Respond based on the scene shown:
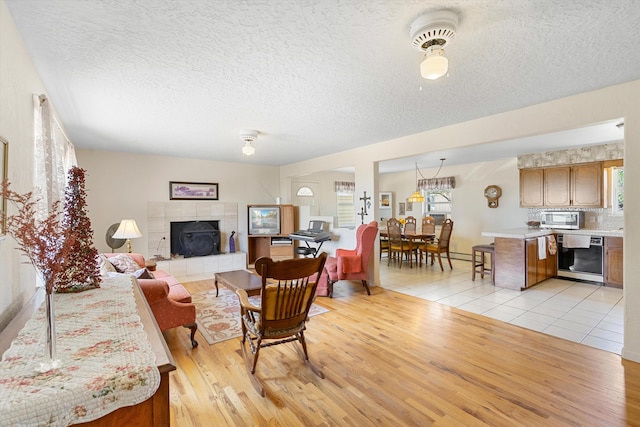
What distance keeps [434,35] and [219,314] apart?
357 cm

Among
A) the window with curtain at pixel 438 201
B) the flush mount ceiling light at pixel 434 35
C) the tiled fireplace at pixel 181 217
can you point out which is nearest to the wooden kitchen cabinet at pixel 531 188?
the window with curtain at pixel 438 201

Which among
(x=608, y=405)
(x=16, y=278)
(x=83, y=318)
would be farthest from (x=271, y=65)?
(x=608, y=405)

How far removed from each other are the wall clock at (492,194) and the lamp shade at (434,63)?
230 inches

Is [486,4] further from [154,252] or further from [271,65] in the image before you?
[154,252]

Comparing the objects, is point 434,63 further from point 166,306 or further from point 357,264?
point 357,264

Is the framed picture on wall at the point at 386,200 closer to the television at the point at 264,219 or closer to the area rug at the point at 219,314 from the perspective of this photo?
the television at the point at 264,219

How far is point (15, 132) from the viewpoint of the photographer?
1696 millimetres

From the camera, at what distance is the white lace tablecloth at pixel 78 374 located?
844 mm

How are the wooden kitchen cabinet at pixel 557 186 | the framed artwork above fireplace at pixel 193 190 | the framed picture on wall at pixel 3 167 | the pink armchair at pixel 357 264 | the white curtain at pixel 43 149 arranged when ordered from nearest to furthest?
the framed picture on wall at pixel 3 167 → the white curtain at pixel 43 149 → the pink armchair at pixel 357 264 → the wooden kitchen cabinet at pixel 557 186 → the framed artwork above fireplace at pixel 193 190

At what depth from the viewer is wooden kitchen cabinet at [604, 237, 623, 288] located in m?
4.52

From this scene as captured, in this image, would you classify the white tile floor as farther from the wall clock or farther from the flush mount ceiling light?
the flush mount ceiling light

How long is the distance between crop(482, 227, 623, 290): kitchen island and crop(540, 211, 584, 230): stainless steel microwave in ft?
0.89

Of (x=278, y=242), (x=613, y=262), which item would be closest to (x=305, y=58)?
(x=278, y=242)

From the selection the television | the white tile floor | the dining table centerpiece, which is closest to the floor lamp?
the dining table centerpiece
